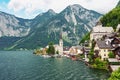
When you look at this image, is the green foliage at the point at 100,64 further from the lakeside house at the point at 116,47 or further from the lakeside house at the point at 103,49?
the lakeside house at the point at 103,49

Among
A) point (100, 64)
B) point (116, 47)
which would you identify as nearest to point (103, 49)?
point (116, 47)

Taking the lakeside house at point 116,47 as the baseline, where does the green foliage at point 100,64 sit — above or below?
below

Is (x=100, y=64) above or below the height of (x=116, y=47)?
below

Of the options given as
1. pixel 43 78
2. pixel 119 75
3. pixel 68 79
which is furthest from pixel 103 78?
pixel 119 75

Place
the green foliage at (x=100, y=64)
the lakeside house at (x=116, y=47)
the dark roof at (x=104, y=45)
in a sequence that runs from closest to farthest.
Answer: the green foliage at (x=100, y=64) < the lakeside house at (x=116, y=47) < the dark roof at (x=104, y=45)

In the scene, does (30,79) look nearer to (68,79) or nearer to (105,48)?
(68,79)

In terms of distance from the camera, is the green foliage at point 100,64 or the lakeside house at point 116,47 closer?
the green foliage at point 100,64

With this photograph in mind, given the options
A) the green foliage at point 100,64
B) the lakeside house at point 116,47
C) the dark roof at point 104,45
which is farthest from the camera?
the dark roof at point 104,45

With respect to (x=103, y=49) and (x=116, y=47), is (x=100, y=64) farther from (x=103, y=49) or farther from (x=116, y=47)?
(x=103, y=49)

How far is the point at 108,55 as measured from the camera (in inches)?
5625

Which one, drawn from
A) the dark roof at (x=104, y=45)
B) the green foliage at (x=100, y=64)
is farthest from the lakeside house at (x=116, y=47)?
the green foliage at (x=100, y=64)

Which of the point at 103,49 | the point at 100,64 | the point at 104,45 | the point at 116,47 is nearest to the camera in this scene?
the point at 100,64

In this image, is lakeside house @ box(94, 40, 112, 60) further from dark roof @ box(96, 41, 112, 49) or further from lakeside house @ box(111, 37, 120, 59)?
lakeside house @ box(111, 37, 120, 59)

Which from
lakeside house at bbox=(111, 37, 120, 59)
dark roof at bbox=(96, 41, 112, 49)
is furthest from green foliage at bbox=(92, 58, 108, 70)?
dark roof at bbox=(96, 41, 112, 49)
